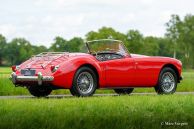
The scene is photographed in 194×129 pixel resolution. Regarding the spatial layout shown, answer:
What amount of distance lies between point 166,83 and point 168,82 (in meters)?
0.08

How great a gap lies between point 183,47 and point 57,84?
9158 centimetres

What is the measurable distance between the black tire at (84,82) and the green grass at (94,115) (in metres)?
3.10

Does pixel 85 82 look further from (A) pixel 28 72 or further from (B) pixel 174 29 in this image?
(B) pixel 174 29

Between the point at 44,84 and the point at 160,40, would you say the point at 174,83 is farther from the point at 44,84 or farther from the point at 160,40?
the point at 160,40

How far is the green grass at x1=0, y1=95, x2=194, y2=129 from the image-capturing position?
7.33 m

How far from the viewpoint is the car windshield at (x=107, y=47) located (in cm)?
1359

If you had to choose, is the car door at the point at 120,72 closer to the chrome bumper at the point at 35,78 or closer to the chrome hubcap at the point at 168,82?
the chrome hubcap at the point at 168,82

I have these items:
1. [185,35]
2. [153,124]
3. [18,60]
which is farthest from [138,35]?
[153,124]

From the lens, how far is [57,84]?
11961mm

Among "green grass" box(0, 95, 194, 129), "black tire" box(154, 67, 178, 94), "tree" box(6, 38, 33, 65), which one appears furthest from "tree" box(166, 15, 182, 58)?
"green grass" box(0, 95, 194, 129)

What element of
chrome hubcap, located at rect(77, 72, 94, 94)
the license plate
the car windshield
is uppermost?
the car windshield

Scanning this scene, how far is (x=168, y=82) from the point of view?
14203 mm

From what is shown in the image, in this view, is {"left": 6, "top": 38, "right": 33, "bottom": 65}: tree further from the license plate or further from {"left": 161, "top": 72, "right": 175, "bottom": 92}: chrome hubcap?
the license plate

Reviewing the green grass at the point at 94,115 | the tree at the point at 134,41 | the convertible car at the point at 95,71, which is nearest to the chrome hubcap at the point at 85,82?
the convertible car at the point at 95,71
